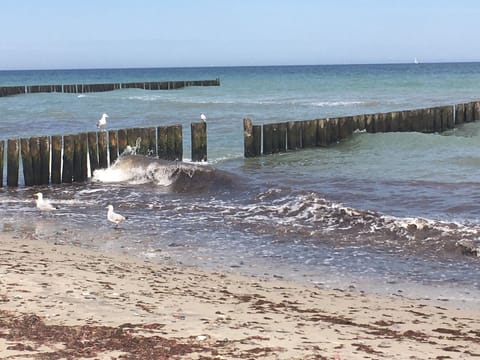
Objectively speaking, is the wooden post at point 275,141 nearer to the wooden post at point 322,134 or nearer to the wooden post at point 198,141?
the wooden post at point 322,134

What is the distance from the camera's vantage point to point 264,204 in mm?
14375

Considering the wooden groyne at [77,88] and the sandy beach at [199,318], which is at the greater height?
the wooden groyne at [77,88]

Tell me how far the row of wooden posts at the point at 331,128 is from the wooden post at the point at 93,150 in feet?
16.6

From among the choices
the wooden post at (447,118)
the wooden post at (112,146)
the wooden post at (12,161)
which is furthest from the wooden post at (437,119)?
the wooden post at (12,161)

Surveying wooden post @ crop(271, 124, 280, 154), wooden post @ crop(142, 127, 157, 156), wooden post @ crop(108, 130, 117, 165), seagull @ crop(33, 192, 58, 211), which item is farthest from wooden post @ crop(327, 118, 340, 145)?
seagull @ crop(33, 192, 58, 211)

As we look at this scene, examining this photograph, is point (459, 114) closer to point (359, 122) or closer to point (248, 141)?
point (359, 122)

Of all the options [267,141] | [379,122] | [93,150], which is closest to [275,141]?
[267,141]

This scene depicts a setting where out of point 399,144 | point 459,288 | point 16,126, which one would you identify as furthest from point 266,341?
point 16,126

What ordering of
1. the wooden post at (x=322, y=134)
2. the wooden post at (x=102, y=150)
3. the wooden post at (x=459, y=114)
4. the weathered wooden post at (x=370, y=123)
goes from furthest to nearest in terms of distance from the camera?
the wooden post at (x=459, y=114) → the weathered wooden post at (x=370, y=123) → the wooden post at (x=322, y=134) → the wooden post at (x=102, y=150)

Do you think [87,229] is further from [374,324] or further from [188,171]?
[374,324]

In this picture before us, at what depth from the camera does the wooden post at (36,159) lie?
16516 mm

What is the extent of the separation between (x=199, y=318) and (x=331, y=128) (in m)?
17.0

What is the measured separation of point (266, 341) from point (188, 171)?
447 inches

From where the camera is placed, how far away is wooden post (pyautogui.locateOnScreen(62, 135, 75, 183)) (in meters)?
17.1
